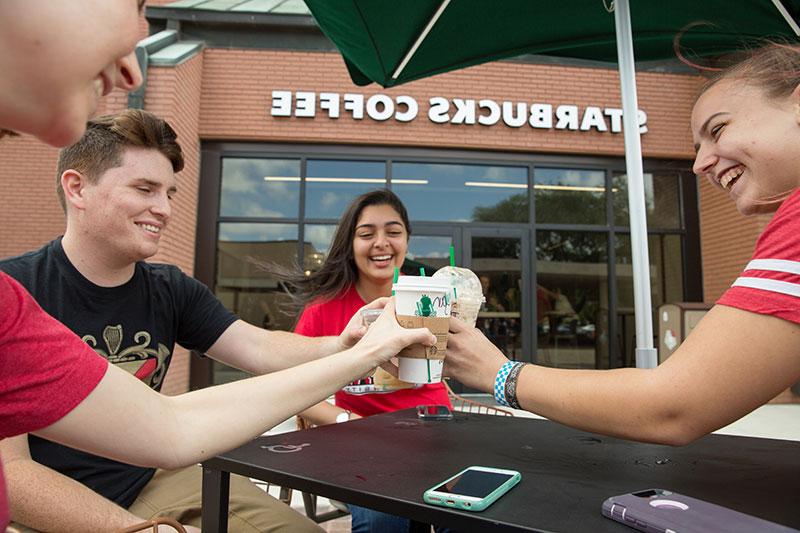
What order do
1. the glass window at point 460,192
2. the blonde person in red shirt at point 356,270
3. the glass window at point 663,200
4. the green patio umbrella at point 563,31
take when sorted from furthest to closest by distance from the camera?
1. the glass window at point 663,200
2. the glass window at point 460,192
3. the blonde person in red shirt at point 356,270
4. the green patio umbrella at point 563,31

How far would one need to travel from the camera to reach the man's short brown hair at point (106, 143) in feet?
6.44

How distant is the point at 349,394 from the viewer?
8.58 feet

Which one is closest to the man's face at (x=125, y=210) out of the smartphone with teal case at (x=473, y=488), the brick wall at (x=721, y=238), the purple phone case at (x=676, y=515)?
the smartphone with teal case at (x=473, y=488)

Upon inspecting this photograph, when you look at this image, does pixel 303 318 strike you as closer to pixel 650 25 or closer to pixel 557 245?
pixel 650 25

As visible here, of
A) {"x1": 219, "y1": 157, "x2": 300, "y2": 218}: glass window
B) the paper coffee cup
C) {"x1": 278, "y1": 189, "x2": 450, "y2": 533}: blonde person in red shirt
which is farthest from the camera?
{"x1": 219, "y1": 157, "x2": 300, "y2": 218}: glass window

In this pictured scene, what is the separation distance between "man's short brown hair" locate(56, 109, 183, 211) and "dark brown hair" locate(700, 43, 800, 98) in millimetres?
1966

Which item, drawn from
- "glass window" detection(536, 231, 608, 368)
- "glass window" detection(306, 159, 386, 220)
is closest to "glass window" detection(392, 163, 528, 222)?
"glass window" detection(306, 159, 386, 220)

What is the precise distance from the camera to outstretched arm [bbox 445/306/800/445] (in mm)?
1125

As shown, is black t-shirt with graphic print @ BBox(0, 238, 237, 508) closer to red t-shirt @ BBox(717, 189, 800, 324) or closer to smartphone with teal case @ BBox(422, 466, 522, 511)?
smartphone with teal case @ BBox(422, 466, 522, 511)

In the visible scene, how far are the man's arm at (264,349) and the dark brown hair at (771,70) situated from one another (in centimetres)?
154

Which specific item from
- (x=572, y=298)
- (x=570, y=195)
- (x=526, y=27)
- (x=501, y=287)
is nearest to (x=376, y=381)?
(x=526, y=27)

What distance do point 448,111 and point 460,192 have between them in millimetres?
1304

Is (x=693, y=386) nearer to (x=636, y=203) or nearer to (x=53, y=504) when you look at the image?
(x=636, y=203)

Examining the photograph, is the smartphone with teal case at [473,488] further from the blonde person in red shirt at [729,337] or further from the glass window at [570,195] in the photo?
the glass window at [570,195]
